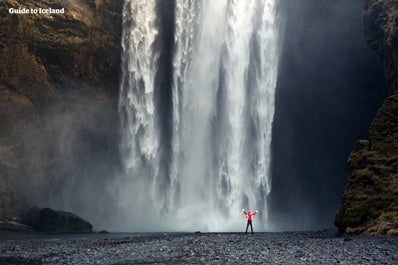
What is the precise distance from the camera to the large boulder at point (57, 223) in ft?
117

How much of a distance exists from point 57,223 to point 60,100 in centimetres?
1494

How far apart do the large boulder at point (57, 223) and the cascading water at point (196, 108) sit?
690 centimetres

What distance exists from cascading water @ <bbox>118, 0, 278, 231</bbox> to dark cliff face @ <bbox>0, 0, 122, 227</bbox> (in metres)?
2.00

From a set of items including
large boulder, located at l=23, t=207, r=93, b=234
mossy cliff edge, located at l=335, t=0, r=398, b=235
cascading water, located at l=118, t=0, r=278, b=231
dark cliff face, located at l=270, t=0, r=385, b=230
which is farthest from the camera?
dark cliff face, located at l=270, t=0, r=385, b=230

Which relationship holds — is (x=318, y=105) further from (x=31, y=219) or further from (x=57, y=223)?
(x=31, y=219)

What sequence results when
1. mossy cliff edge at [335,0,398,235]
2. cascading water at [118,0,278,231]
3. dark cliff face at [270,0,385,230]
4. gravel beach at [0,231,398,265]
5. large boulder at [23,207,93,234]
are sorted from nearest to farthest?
1. gravel beach at [0,231,398,265]
2. mossy cliff edge at [335,0,398,235]
3. large boulder at [23,207,93,234]
4. cascading water at [118,0,278,231]
5. dark cliff face at [270,0,385,230]

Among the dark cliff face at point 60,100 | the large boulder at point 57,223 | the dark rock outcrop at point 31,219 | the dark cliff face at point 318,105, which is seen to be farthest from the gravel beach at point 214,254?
the dark cliff face at point 318,105

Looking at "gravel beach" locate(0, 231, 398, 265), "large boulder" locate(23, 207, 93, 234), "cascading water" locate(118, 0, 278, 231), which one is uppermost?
"cascading water" locate(118, 0, 278, 231)

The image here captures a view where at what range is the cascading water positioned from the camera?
42.9 metres

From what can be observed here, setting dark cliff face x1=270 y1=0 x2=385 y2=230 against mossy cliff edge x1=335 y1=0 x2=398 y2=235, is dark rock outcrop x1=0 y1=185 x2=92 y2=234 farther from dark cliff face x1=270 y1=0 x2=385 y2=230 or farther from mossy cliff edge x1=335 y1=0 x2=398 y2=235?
mossy cliff edge x1=335 y1=0 x2=398 y2=235

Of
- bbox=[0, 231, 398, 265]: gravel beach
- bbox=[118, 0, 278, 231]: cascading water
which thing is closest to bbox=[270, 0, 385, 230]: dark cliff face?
bbox=[118, 0, 278, 231]: cascading water

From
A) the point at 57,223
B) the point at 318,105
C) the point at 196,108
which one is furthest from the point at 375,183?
the point at 318,105

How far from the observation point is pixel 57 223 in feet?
117

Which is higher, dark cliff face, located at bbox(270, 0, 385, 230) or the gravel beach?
dark cliff face, located at bbox(270, 0, 385, 230)
